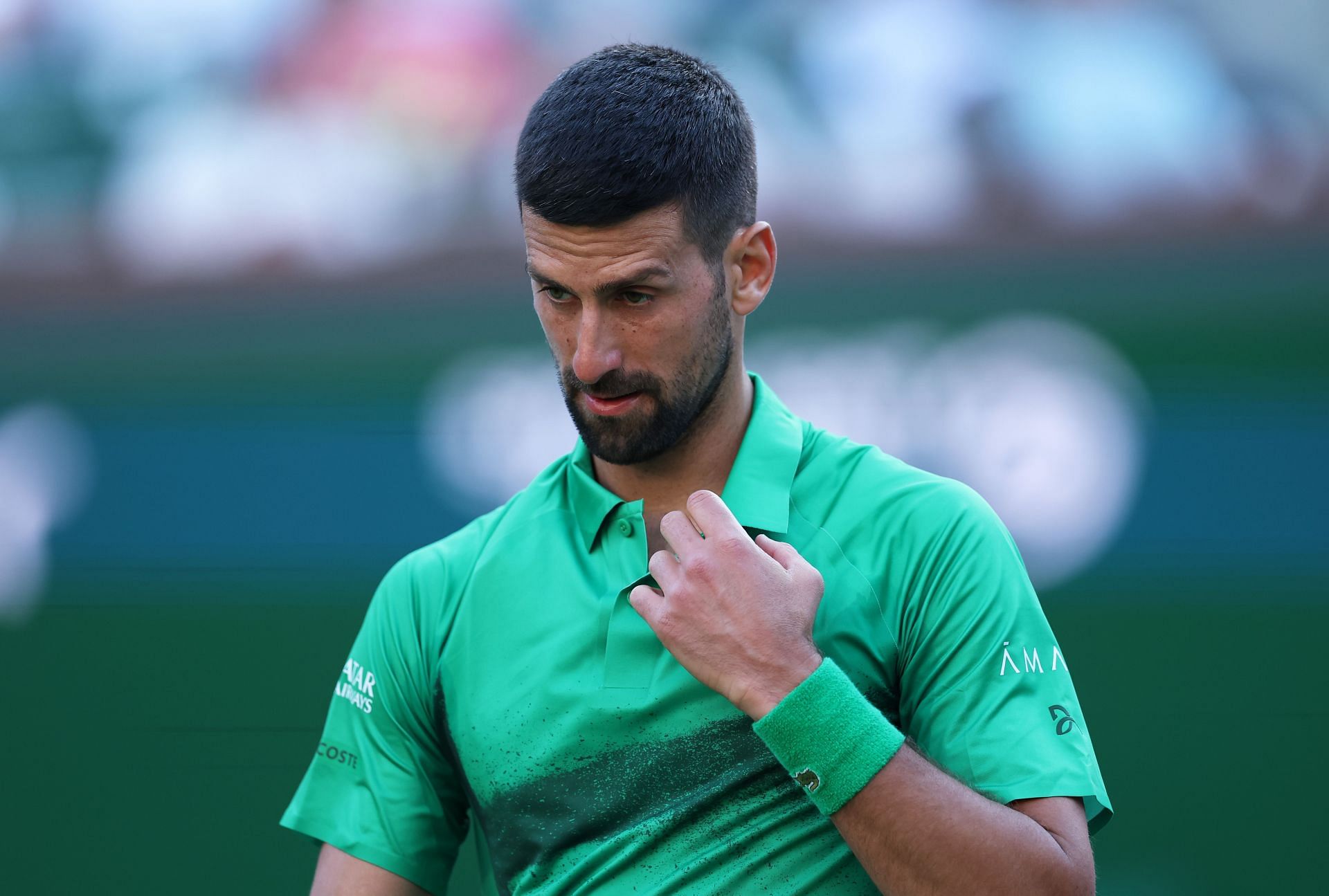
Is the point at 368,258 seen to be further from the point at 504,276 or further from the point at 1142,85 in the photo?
the point at 1142,85

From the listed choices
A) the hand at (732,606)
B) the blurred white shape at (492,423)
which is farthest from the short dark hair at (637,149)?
the blurred white shape at (492,423)

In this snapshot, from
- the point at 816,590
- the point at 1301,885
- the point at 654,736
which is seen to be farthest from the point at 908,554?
the point at 1301,885

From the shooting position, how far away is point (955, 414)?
8.75 ft

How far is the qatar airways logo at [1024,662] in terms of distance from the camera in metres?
1.34

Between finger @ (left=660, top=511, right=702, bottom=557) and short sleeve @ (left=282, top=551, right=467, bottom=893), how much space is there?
35 centimetres

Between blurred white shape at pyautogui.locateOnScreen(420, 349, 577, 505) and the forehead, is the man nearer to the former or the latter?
the forehead

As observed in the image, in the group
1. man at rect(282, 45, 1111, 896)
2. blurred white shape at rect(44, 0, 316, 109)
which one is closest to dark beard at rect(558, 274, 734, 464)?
man at rect(282, 45, 1111, 896)

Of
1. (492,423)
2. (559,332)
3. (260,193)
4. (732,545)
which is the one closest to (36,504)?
(260,193)

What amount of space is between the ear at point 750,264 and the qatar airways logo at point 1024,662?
0.46 m

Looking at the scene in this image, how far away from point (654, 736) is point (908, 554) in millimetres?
320

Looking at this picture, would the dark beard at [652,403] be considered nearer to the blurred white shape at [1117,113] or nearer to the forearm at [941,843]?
the forearm at [941,843]

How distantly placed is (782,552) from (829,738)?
20cm

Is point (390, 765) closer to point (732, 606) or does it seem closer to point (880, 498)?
point (732, 606)

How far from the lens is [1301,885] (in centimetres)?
253
